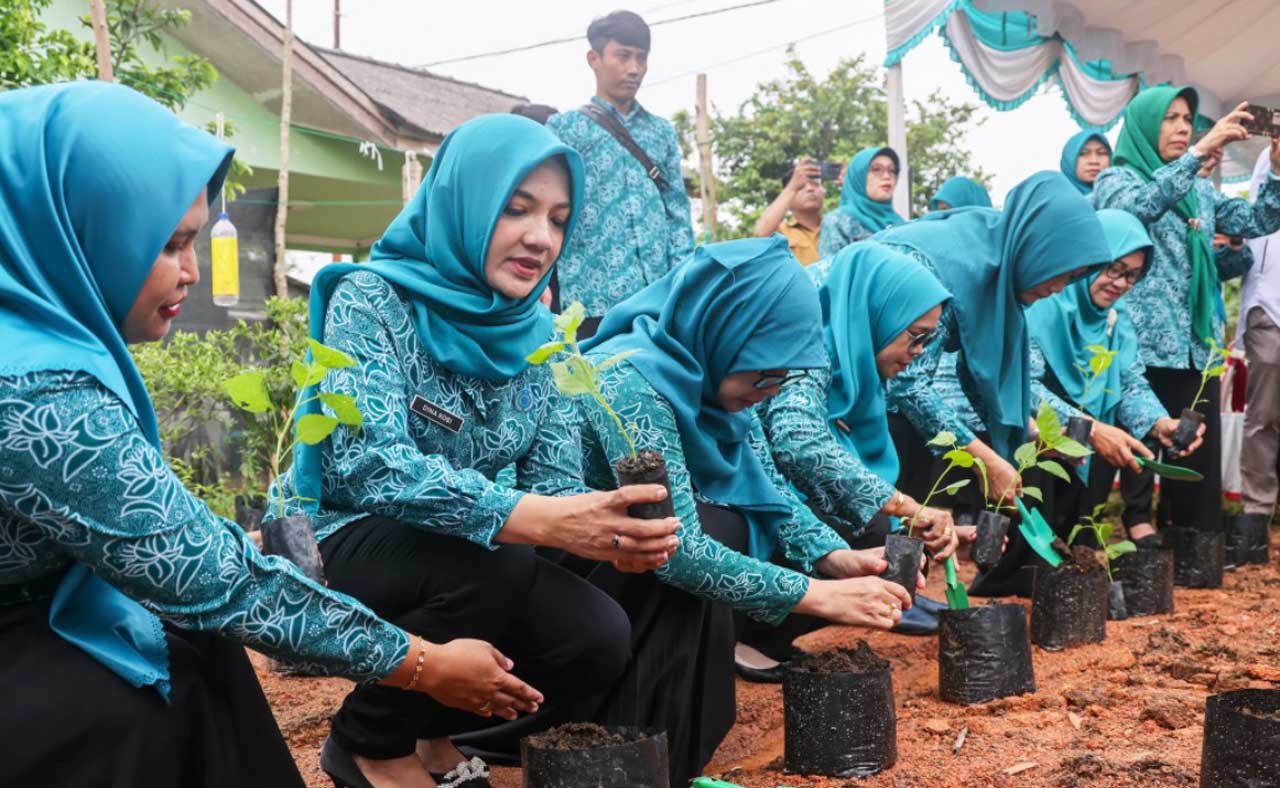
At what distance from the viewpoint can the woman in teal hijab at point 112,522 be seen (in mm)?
1324

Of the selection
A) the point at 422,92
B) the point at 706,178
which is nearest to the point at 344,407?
the point at 706,178

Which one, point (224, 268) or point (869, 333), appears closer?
point (869, 333)

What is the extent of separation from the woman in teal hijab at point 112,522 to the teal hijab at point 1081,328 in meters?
3.53

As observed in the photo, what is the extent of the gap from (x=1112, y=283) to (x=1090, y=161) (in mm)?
1584

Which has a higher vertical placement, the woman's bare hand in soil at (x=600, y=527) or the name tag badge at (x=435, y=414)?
the name tag badge at (x=435, y=414)

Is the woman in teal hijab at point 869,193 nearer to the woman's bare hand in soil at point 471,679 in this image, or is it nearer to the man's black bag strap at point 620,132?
the man's black bag strap at point 620,132

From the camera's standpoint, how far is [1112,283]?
451cm

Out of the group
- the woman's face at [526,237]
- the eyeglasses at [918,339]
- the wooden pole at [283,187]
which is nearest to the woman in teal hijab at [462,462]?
the woman's face at [526,237]

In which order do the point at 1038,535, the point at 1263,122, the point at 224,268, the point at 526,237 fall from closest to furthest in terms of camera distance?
the point at 526,237, the point at 1038,535, the point at 1263,122, the point at 224,268

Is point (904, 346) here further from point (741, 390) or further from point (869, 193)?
point (869, 193)

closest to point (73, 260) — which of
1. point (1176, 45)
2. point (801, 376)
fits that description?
point (801, 376)

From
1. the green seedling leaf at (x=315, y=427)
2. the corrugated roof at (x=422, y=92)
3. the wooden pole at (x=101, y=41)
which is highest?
the corrugated roof at (x=422, y=92)

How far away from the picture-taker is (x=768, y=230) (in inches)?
218

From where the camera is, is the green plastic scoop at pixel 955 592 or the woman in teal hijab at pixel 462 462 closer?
the woman in teal hijab at pixel 462 462
